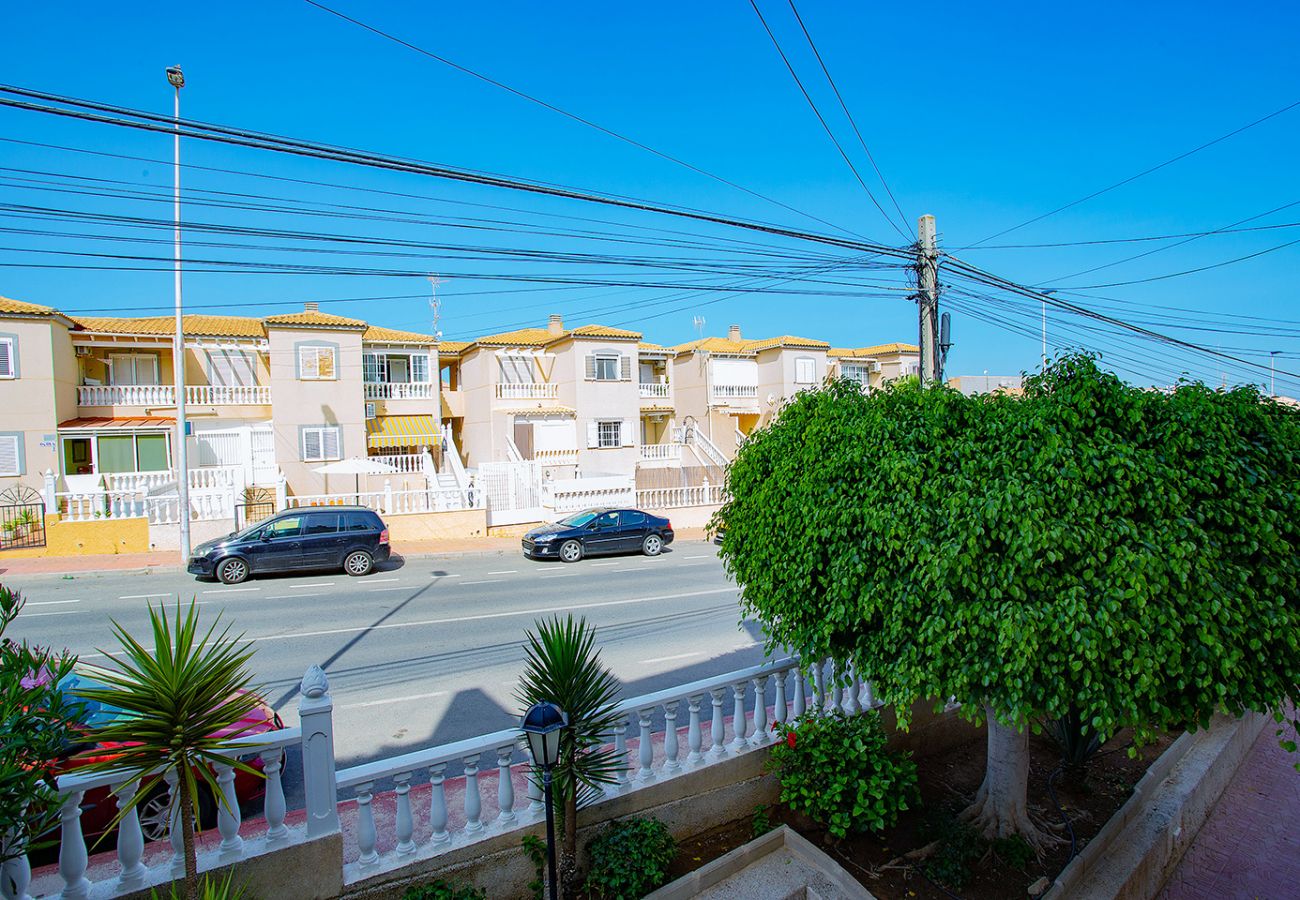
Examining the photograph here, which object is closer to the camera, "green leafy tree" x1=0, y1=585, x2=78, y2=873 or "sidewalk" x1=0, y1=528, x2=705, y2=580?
"green leafy tree" x1=0, y1=585, x2=78, y2=873

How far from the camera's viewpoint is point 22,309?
2375cm

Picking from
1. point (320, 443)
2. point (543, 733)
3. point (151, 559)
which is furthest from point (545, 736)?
point (320, 443)

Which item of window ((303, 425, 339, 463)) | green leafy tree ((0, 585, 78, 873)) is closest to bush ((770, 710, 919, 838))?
green leafy tree ((0, 585, 78, 873))

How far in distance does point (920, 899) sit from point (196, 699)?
5064 millimetres

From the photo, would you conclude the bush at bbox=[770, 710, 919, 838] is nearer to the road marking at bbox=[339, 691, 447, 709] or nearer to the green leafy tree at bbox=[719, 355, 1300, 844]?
the green leafy tree at bbox=[719, 355, 1300, 844]

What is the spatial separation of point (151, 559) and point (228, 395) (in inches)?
474

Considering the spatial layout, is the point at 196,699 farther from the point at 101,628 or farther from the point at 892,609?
the point at 101,628

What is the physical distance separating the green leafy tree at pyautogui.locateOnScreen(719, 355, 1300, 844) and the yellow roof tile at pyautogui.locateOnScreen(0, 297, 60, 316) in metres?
29.9

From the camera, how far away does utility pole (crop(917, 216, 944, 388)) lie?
35.8 ft

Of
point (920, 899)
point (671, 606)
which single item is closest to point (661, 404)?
point (671, 606)

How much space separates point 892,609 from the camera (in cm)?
461

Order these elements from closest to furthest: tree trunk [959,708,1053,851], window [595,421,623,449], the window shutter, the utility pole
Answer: tree trunk [959,708,1053,851], the utility pole, the window shutter, window [595,421,623,449]

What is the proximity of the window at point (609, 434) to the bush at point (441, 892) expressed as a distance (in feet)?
95.6

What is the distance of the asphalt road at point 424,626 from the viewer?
8305 millimetres
